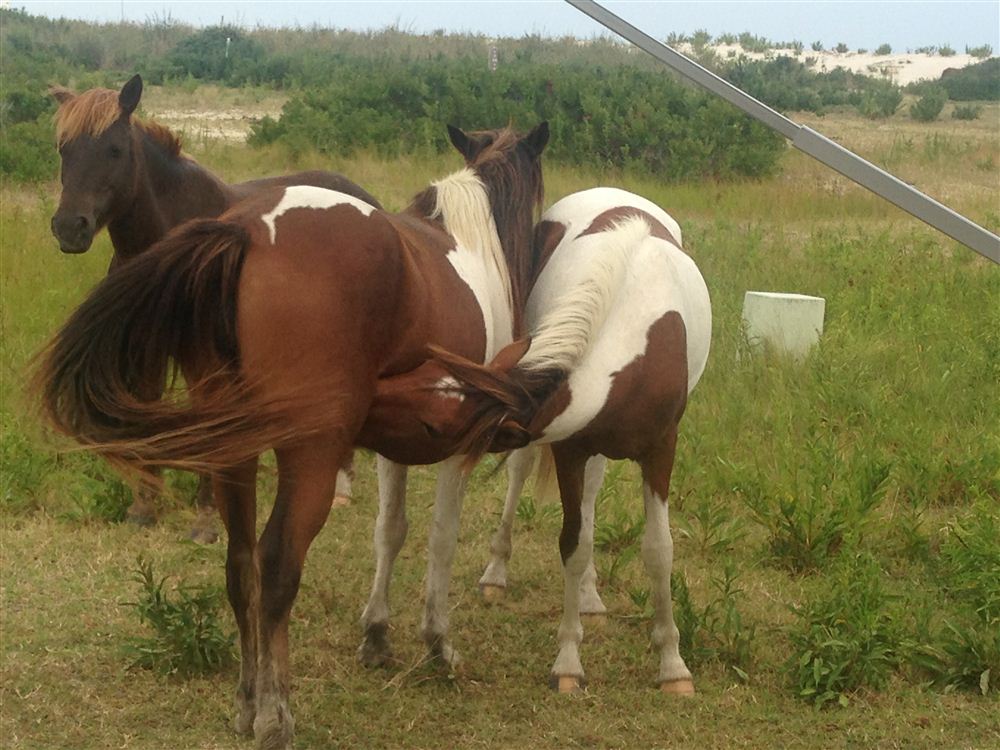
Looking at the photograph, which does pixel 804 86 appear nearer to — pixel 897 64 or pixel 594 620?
pixel 897 64

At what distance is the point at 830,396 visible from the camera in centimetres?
672

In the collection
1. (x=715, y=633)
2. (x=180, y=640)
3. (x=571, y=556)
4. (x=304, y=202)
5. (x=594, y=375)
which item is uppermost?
(x=304, y=202)

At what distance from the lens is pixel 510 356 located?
3307mm

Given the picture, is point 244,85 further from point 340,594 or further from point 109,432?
point 109,432

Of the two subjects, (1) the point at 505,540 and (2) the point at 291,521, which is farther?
(1) the point at 505,540

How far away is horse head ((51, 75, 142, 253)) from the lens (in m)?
4.55

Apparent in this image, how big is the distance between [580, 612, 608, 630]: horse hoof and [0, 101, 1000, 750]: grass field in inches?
2.4

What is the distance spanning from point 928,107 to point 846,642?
20.5 m

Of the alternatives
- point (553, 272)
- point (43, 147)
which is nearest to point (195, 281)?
point (553, 272)

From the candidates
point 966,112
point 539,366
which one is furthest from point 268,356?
point 966,112

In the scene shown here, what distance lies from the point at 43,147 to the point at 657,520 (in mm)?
10718

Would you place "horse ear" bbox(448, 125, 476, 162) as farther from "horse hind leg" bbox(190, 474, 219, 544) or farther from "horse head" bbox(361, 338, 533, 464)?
"horse hind leg" bbox(190, 474, 219, 544)

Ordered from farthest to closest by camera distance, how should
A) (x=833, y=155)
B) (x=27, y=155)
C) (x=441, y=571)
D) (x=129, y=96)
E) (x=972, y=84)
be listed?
(x=972, y=84) < (x=27, y=155) < (x=129, y=96) < (x=441, y=571) < (x=833, y=155)

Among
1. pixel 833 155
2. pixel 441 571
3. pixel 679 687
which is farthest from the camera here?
pixel 441 571
